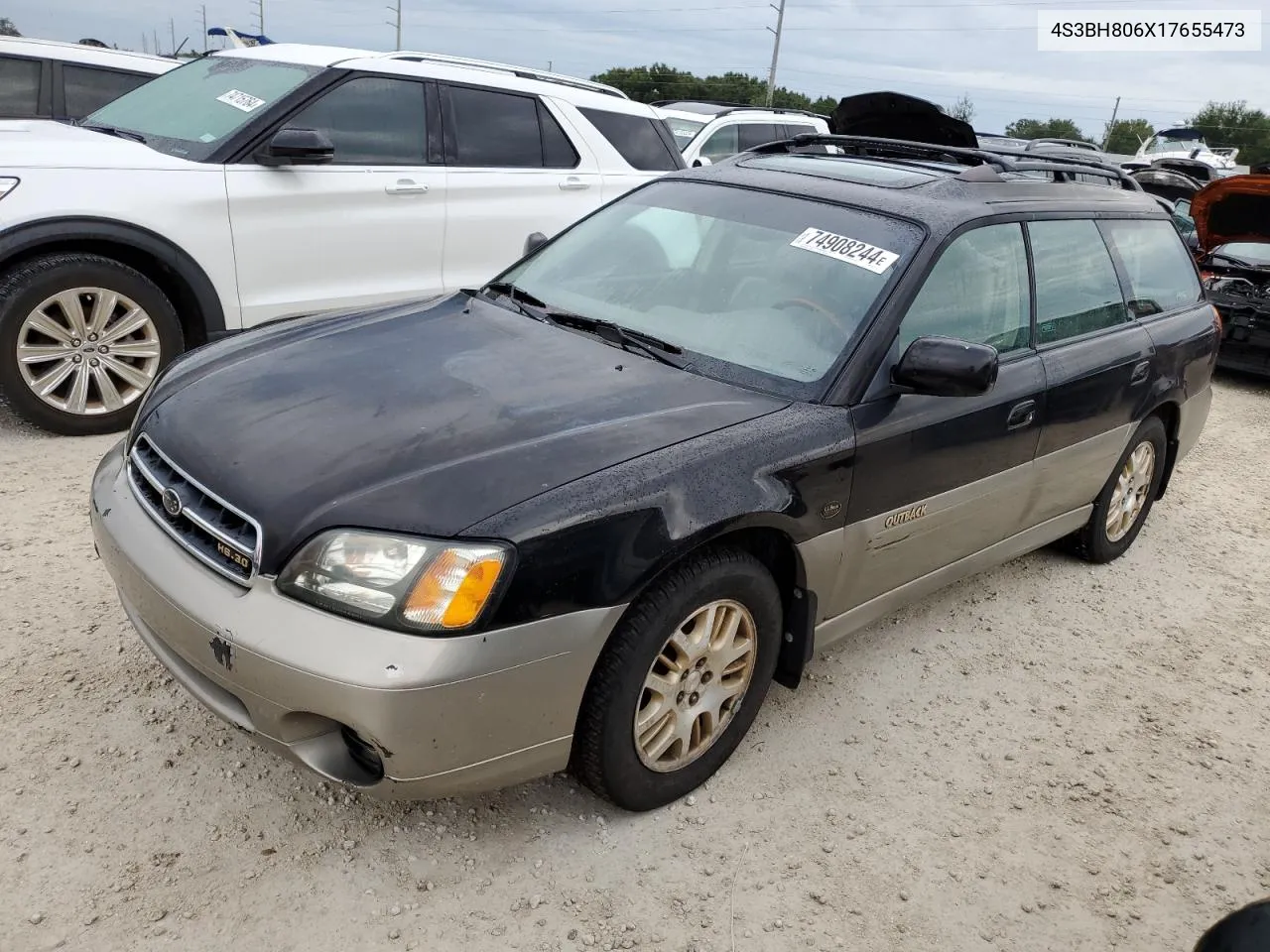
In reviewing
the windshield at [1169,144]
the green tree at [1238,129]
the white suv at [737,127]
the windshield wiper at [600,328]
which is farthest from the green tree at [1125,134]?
the windshield wiper at [600,328]

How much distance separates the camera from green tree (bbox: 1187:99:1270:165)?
57344 millimetres

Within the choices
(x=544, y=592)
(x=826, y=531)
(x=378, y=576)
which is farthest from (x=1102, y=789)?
(x=378, y=576)

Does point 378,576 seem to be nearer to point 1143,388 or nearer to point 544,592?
point 544,592

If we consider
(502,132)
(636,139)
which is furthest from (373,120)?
(636,139)

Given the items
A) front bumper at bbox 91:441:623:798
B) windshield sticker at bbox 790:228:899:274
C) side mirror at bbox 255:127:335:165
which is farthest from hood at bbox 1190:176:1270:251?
front bumper at bbox 91:441:623:798

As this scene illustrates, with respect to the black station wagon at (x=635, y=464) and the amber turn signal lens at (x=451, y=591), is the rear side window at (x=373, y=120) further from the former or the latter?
the amber turn signal lens at (x=451, y=591)

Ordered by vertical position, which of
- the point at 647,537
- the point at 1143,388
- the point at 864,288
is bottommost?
the point at 1143,388

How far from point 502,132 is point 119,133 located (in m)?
2.03

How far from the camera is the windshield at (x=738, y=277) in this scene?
3.00m

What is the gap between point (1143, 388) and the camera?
13.6ft

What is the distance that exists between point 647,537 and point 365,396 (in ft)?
2.90

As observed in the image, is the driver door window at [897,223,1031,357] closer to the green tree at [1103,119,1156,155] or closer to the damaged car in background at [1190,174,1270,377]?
the damaged car in background at [1190,174,1270,377]

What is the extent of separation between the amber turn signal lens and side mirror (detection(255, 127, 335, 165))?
134 inches

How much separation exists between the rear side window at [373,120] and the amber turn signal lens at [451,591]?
3.79 m
